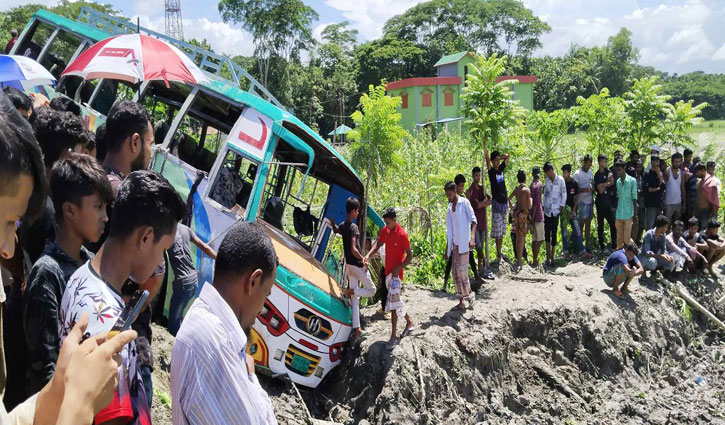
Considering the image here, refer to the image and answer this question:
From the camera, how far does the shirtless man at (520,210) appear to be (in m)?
10.6

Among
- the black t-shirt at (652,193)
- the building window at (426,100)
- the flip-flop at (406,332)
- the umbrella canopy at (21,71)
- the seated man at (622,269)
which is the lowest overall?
the flip-flop at (406,332)

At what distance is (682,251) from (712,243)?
927mm

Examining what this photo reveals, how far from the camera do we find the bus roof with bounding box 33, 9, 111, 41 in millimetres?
10359

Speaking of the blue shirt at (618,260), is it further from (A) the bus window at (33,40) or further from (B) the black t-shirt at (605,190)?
(A) the bus window at (33,40)

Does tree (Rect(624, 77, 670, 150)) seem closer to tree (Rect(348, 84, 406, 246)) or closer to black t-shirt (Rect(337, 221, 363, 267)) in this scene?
tree (Rect(348, 84, 406, 246))

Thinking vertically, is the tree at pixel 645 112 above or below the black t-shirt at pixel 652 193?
above

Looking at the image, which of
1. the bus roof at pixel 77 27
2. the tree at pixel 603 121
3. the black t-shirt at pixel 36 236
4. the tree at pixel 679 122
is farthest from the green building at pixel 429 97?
the black t-shirt at pixel 36 236

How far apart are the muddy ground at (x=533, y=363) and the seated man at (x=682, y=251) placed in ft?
1.76

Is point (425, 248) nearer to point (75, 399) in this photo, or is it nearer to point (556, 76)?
point (75, 399)

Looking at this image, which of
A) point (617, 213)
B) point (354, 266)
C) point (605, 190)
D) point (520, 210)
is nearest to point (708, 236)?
point (617, 213)

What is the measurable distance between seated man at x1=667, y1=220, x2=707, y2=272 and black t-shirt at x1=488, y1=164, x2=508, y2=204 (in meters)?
3.56

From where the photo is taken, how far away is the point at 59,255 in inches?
110

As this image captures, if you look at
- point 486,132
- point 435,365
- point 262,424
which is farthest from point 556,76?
point 262,424

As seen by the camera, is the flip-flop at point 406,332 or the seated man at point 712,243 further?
the seated man at point 712,243
